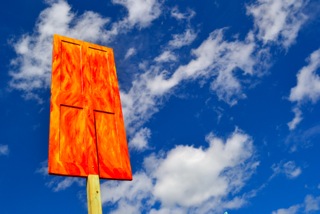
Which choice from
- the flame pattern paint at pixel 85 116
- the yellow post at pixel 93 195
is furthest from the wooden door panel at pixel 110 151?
the yellow post at pixel 93 195

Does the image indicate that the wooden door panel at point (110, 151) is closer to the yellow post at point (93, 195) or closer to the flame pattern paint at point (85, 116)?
the flame pattern paint at point (85, 116)

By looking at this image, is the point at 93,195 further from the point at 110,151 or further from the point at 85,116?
the point at 85,116

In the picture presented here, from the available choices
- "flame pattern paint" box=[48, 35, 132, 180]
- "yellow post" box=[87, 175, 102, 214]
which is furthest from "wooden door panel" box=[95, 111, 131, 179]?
"yellow post" box=[87, 175, 102, 214]

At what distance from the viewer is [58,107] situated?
397 cm

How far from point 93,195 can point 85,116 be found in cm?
103

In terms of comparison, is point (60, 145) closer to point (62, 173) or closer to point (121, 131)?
point (62, 173)

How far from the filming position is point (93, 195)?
3.68 m

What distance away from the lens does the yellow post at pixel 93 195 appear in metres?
3.60

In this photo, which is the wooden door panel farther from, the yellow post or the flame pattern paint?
the yellow post

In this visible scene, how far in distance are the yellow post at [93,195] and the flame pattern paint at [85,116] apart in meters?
0.09

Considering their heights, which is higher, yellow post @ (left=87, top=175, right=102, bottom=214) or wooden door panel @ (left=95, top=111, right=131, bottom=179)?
wooden door panel @ (left=95, top=111, right=131, bottom=179)

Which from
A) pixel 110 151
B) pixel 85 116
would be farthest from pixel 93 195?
pixel 85 116

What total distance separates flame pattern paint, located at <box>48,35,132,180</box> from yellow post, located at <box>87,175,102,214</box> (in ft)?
0.30

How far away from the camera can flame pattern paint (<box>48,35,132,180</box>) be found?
3725mm
